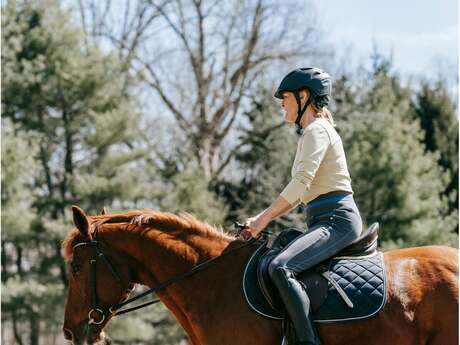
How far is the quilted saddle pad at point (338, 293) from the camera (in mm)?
5191

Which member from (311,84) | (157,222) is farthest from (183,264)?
(311,84)

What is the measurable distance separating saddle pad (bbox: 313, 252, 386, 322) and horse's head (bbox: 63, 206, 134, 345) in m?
1.59

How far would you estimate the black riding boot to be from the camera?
16.6 feet

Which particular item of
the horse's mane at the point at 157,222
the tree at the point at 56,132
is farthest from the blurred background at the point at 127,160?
the horse's mane at the point at 157,222

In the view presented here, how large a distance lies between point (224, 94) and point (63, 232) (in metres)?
14.4

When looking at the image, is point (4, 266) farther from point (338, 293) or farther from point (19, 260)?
point (338, 293)

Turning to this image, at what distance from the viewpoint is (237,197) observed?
28828 millimetres

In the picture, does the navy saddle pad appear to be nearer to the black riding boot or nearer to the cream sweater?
the black riding boot

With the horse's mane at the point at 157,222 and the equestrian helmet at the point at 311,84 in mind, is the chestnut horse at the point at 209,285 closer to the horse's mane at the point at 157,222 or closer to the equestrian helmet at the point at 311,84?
the horse's mane at the point at 157,222

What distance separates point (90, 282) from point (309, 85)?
2270 mm

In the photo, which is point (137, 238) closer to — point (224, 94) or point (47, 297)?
point (47, 297)

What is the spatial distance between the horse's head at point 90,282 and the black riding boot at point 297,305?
1304 mm

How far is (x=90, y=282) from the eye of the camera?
5598 millimetres

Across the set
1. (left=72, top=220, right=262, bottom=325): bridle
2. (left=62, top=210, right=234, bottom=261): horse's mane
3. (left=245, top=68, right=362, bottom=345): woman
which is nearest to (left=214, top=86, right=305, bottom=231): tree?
(left=62, top=210, right=234, bottom=261): horse's mane
